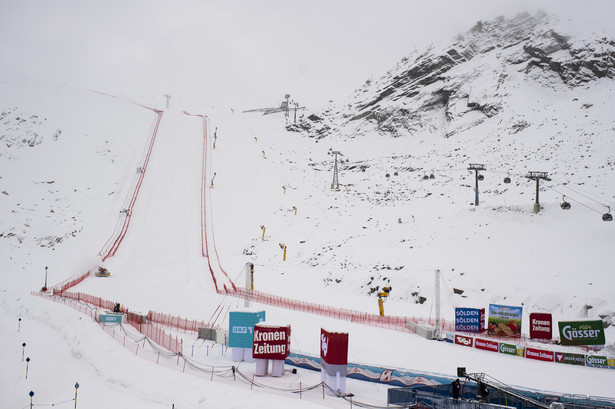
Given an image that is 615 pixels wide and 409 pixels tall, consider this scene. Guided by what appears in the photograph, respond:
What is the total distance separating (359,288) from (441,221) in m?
11.5

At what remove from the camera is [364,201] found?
1923 inches

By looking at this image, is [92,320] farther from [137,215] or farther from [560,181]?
[560,181]

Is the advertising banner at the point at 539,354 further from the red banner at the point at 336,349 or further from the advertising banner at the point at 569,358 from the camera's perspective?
the red banner at the point at 336,349

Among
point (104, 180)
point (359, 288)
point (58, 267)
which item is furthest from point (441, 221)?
point (104, 180)

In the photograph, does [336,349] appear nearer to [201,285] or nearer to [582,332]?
[582,332]

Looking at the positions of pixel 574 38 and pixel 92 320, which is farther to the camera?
pixel 574 38

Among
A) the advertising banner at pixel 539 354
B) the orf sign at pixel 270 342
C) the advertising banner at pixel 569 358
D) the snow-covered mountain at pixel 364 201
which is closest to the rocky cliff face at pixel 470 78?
the snow-covered mountain at pixel 364 201

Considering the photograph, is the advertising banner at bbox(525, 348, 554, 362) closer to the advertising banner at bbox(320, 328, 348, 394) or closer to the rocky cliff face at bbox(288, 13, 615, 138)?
the advertising banner at bbox(320, 328, 348, 394)

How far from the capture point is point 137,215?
149 feet

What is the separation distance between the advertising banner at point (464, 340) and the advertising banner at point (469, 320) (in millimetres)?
1554

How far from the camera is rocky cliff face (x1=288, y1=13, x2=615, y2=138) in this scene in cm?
7119

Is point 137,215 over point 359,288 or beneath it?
over

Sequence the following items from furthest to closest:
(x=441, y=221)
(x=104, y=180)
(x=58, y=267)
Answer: (x=104, y=180) → (x=441, y=221) → (x=58, y=267)

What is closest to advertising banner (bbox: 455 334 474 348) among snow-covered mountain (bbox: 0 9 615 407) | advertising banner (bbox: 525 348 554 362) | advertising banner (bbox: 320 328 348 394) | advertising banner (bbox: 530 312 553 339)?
snow-covered mountain (bbox: 0 9 615 407)
